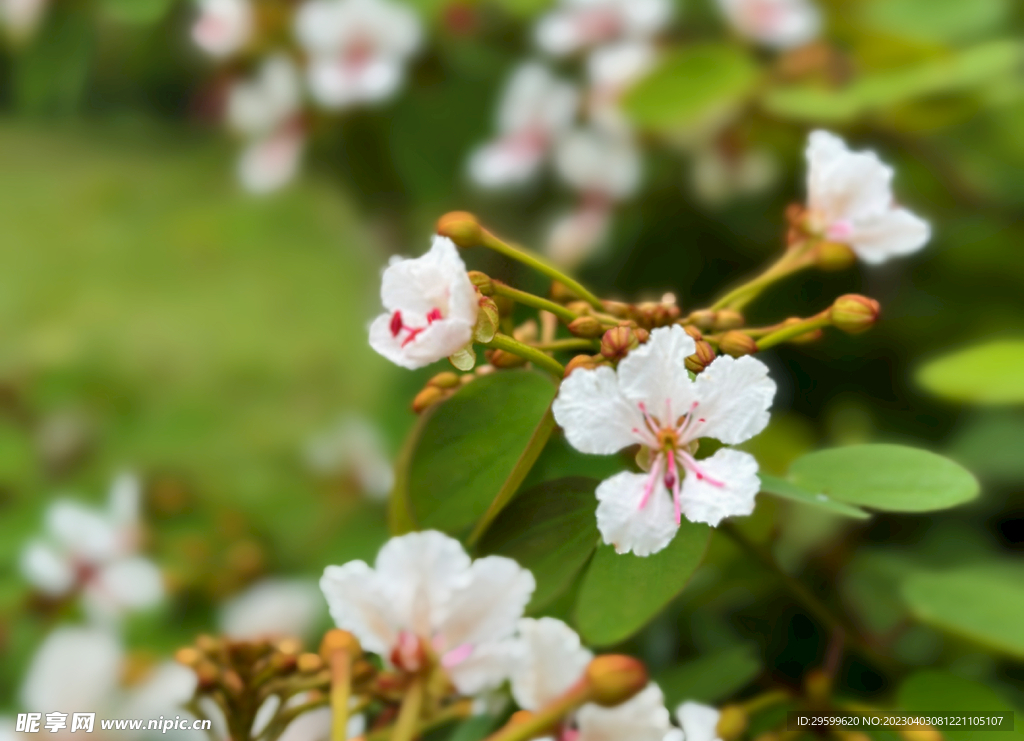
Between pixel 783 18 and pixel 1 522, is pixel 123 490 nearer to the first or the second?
pixel 1 522

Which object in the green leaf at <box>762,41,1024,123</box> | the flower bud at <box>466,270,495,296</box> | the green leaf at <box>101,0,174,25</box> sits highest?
the green leaf at <box>101,0,174,25</box>

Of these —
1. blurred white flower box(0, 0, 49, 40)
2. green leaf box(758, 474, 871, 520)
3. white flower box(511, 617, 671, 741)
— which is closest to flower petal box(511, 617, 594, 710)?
white flower box(511, 617, 671, 741)

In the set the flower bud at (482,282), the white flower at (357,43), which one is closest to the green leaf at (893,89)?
the white flower at (357,43)

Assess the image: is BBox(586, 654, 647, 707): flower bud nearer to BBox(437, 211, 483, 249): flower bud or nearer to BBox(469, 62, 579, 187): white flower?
BBox(437, 211, 483, 249): flower bud

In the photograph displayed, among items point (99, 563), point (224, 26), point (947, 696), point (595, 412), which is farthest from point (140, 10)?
point (947, 696)

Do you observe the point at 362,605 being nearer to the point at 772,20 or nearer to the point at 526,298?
the point at 526,298

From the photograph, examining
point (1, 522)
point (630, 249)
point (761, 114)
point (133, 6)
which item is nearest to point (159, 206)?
point (133, 6)

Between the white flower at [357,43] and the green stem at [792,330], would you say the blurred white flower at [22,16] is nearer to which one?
the white flower at [357,43]
